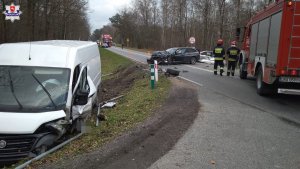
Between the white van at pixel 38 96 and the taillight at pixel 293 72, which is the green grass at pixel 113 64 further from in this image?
the white van at pixel 38 96

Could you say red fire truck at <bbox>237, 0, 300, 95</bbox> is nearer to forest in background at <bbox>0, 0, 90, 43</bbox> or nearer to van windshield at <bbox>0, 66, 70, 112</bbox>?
van windshield at <bbox>0, 66, 70, 112</bbox>

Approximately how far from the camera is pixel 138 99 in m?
12.1

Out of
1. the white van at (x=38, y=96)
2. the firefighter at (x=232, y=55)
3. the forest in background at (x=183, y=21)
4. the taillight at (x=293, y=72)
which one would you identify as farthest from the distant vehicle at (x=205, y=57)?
the white van at (x=38, y=96)

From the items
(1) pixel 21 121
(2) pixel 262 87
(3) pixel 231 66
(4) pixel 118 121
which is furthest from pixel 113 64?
(1) pixel 21 121

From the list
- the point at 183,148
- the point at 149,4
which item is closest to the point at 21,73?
the point at 183,148

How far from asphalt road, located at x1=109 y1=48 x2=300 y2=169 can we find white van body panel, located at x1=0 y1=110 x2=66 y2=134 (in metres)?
2.06

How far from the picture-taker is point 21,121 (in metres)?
6.23

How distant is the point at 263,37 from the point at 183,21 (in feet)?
189

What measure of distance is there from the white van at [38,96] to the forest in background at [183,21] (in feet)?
105

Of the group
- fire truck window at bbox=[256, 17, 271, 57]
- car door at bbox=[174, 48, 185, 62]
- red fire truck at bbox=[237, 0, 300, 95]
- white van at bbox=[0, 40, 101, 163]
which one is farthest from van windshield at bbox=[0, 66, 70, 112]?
car door at bbox=[174, 48, 185, 62]

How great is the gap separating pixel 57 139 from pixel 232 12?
46.3m

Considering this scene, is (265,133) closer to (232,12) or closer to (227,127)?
(227,127)

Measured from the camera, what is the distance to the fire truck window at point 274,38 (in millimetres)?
11445

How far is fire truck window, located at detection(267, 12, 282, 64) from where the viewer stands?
1145 cm
